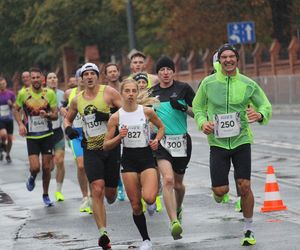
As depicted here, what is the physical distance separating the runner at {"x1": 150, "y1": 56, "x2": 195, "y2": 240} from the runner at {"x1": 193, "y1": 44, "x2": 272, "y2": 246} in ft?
3.29

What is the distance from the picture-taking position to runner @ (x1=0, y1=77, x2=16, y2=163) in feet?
84.6

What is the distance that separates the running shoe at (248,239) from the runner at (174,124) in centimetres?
141

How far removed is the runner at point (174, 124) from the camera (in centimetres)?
1218

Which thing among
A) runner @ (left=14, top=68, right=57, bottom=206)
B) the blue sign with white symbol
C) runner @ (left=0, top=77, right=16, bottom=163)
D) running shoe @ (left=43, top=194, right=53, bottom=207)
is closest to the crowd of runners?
running shoe @ (left=43, top=194, right=53, bottom=207)

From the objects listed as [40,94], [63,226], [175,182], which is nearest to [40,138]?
[40,94]

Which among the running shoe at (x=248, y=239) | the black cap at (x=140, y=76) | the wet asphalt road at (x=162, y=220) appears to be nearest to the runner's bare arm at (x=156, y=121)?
the wet asphalt road at (x=162, y=220)

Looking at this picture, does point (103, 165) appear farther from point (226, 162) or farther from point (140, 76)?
point (140, 76)

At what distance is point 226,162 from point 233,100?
0.62 metres

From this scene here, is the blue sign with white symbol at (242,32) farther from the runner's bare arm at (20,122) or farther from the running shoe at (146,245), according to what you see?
the running shoe at (146,245)

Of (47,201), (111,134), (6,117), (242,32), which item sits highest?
(111,134)

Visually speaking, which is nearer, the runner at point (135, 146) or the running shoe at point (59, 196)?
the runner at point (135, 146)

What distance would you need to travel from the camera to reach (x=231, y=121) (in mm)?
11031

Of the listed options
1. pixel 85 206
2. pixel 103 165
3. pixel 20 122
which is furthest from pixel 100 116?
pixel 20 122

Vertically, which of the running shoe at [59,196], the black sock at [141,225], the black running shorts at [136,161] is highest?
the black running shorts at [136,161]
